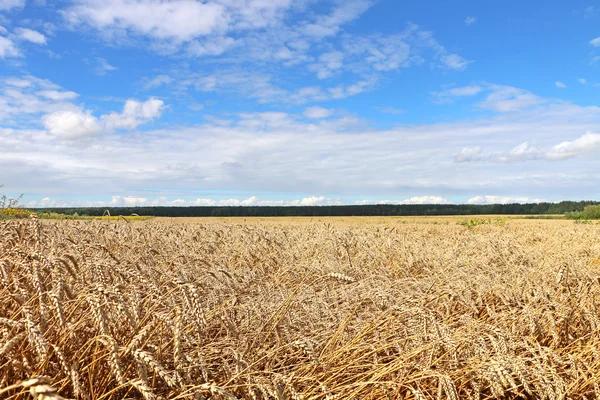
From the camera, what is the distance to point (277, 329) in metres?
3.15

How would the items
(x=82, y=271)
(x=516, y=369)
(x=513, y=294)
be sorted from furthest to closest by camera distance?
(x=513, y=294) → (x=82, y=271) → (x=516, y=369)

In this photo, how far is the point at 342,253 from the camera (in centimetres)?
749

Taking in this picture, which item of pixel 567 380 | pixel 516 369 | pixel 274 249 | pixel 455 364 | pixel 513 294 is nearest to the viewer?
pixel 516 369

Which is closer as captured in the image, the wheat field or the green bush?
the wheat field

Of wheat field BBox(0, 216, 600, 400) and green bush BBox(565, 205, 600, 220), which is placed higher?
green bush BBox(565, 205, 600, 220)

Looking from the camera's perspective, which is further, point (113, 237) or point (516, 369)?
point (113, 237)

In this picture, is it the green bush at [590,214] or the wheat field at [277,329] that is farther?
the green bush at [590,214]

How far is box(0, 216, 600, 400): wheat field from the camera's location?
Result: 2137 mm

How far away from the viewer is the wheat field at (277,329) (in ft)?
7.01

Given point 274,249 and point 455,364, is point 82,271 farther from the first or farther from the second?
point 274,249

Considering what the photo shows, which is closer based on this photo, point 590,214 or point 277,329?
point 277,329

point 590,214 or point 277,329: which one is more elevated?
point 590,214

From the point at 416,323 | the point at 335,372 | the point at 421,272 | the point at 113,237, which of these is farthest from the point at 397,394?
the point at 113,237

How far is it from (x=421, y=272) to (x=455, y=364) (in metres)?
4.04
